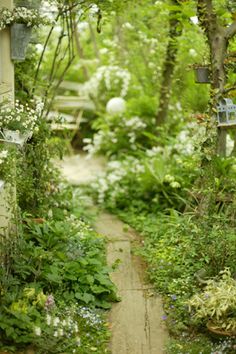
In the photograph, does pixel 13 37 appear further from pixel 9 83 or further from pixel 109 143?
pixel 109 143

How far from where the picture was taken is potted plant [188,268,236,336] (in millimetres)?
4895

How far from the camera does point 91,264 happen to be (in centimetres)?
597

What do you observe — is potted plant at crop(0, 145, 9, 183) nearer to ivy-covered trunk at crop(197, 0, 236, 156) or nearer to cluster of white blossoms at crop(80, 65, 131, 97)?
ivy-covered trunk at crop(197, 0, 236, 156)

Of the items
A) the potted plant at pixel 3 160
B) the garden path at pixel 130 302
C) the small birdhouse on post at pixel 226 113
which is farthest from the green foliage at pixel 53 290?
the small birdhouse on post at pixel 226 113

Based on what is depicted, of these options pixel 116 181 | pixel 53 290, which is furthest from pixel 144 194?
pixel 53 290

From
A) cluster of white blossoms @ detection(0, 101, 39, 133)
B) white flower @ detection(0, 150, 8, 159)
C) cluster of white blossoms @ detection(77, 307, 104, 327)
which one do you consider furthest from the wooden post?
cluster of white blossoms @ detection(77, 307, 104, 327)

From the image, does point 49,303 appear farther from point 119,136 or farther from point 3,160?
point 119,136

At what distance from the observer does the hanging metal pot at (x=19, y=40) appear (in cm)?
570

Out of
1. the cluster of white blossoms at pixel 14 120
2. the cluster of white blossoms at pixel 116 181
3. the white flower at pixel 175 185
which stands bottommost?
the cluster of white blossoms at pixel 116 181

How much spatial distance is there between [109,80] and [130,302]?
6120 millimetres

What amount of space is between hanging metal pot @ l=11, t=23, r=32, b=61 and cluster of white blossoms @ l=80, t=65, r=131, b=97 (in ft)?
17.0

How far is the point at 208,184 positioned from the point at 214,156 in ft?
0.98

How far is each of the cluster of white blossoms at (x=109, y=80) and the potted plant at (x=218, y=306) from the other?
6.21m

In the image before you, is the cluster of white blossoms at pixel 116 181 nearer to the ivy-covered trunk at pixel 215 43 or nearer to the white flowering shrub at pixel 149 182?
the white flowering shrub at pixel 149 182
